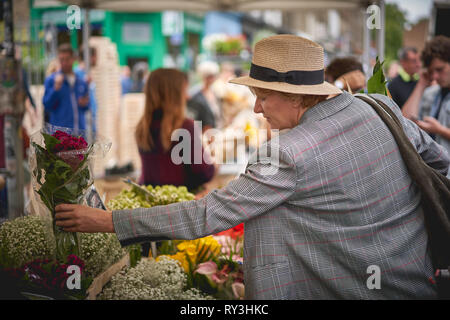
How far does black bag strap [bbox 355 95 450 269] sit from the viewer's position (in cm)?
171


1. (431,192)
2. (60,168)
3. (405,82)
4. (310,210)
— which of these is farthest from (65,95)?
(431,192)

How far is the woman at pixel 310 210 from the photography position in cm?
160

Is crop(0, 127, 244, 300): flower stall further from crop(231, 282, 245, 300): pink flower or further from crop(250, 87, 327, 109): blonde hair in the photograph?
Answer: crop(250, 87, 327, 109): blonde hair

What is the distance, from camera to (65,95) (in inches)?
235

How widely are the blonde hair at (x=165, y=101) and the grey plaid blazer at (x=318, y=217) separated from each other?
75.6 inches

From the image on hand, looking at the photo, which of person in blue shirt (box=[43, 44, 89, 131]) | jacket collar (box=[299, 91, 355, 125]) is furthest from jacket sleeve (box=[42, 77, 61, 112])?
jacket collar (box=[299, 91, 355, 125])

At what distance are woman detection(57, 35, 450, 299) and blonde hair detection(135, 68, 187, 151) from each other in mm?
1841

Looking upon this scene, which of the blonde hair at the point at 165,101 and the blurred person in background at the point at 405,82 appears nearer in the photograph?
the blonde hair at the point at 165,101

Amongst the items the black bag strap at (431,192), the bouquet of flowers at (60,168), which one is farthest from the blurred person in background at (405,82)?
the bouquet of flowers at (60,168)

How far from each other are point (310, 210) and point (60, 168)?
83 cm

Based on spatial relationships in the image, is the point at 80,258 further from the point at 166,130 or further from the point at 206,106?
the point at 206,106

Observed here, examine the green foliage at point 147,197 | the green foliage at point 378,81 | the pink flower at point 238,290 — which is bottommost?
the pink flower at point 238,290

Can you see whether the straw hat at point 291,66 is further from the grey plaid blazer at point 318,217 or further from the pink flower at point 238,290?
the pink flower at point 238,290

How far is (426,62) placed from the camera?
3.66 metres
